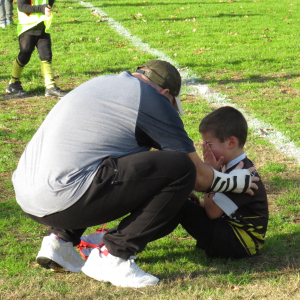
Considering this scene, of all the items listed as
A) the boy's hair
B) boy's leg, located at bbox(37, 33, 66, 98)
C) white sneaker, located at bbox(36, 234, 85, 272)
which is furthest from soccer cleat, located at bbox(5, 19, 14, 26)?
white sneaker, located at bbox(36, 234, 85, 272)

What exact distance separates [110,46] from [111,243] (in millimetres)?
9132

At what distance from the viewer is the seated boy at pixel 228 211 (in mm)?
2910

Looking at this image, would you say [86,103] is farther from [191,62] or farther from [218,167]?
[191,62]

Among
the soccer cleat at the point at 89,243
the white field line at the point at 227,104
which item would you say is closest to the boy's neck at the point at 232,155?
the soccer cleat at the point at 89,243

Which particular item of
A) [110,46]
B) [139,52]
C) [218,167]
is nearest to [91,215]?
[218,167]

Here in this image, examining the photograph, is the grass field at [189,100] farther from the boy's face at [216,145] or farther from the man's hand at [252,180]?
the boy's face at [216,145]

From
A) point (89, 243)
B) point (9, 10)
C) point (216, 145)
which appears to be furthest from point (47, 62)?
point (9, 10)

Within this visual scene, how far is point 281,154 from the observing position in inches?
195

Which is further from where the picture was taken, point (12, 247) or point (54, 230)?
point (12, 247)

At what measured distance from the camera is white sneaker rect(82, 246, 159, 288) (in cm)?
263

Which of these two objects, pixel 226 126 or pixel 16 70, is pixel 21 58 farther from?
pixel 226 126

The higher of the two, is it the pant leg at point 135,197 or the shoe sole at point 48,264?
the pant leg at point 135,197

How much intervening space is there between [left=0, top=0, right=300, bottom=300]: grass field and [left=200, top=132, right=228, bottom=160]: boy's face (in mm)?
Result: 726

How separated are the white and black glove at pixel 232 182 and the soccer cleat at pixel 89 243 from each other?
960mm
